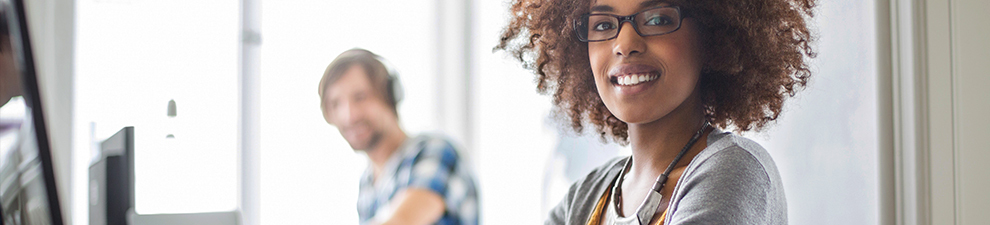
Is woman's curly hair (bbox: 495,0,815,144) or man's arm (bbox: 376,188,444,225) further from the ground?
woman's curly hair (bbox: 495,0,815,144)

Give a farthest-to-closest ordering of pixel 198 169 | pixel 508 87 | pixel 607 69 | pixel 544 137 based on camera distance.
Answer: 1. pixel 198 169
2. pixel 508 87
3. pixel 544 137
4. pixel 607 69

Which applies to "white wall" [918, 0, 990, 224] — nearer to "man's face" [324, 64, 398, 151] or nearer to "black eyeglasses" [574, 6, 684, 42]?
"black eyeglasses" [574, 6, 684, 42]

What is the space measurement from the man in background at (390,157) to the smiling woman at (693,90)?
2.11 ft

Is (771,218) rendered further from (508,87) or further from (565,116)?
(508,87)

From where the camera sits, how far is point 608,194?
0.76 meters

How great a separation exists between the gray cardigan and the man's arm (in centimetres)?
77

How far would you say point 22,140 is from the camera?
40 cm

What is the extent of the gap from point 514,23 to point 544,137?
2.28 ft

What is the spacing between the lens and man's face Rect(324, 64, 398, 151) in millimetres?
1580

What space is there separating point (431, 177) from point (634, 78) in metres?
0.73

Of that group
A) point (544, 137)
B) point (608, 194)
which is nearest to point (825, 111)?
point (608, 194)

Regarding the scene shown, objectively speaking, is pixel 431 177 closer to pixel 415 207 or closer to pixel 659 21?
pixel 415 207

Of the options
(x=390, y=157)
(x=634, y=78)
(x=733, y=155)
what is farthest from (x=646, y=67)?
(x=390, y=157)

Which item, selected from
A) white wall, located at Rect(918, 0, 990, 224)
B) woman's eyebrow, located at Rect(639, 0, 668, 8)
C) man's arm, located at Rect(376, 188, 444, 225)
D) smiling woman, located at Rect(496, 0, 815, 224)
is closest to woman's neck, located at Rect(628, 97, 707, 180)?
smiling woman, located at Rect(496, 0, 815, 224)
